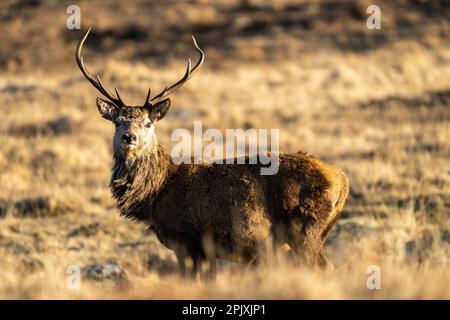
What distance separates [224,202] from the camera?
27.9 feet

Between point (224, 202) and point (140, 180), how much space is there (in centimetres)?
99

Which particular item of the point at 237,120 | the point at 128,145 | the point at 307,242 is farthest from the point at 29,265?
the point at 237,120

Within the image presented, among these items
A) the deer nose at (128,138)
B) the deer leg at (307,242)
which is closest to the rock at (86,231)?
the deer nose at (128,138)

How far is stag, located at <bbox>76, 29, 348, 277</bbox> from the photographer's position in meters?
8.30

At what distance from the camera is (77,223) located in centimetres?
1304

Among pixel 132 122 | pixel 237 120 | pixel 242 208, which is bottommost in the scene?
pixel 242 208

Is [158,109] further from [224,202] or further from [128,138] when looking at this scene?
[224,202]

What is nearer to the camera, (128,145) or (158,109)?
(128,145)

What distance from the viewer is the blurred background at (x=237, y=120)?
363 inches

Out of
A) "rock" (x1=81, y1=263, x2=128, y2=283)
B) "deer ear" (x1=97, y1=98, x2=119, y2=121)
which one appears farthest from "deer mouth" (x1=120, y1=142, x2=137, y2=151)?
"rock" (x1=81, y1=263, x2=128, y2=283)

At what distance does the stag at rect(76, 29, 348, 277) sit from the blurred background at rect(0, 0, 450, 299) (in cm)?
38

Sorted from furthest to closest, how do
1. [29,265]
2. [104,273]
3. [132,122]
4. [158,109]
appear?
[29,265] < [104,273] < [158,109] < [132,122]

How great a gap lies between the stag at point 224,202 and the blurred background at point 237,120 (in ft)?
1.23

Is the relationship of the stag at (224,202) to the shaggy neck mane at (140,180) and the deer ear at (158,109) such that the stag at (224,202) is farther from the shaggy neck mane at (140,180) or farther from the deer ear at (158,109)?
the deer ear at (158,109)
